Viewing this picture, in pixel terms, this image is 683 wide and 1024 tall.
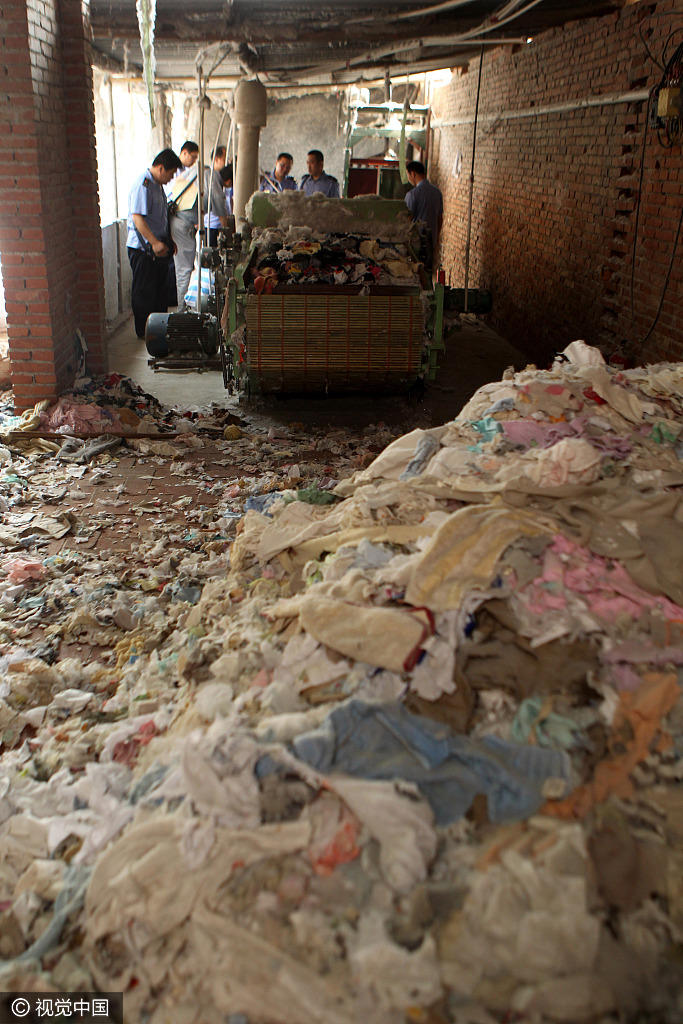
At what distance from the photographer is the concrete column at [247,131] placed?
975 cm

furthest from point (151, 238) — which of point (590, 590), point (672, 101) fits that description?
point (590, 590)

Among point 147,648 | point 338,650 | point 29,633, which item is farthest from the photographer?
point 29,633

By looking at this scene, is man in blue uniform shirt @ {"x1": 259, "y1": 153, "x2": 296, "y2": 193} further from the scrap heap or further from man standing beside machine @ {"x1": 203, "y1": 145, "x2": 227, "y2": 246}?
the scrap heap

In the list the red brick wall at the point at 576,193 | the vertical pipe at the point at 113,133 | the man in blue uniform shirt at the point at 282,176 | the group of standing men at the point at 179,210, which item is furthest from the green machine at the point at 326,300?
the vertical pipe at the point at 113,133

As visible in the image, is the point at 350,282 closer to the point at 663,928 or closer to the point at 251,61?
the point at 251,61

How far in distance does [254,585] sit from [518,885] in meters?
1.78

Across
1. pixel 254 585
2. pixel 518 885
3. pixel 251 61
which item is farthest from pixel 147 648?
pixel 251 61

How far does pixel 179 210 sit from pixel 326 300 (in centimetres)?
473

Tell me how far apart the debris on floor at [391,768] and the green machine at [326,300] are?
3071 mm

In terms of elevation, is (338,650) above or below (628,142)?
below

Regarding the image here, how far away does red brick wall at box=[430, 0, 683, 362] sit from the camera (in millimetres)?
6148

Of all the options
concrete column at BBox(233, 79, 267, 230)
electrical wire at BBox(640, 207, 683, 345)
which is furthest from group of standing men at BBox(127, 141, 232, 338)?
electrical wire at BBox(640, 207, 683, 345)

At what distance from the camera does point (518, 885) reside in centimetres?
172

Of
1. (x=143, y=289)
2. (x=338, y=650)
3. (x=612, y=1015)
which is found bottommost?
(x=612, y=1015)
